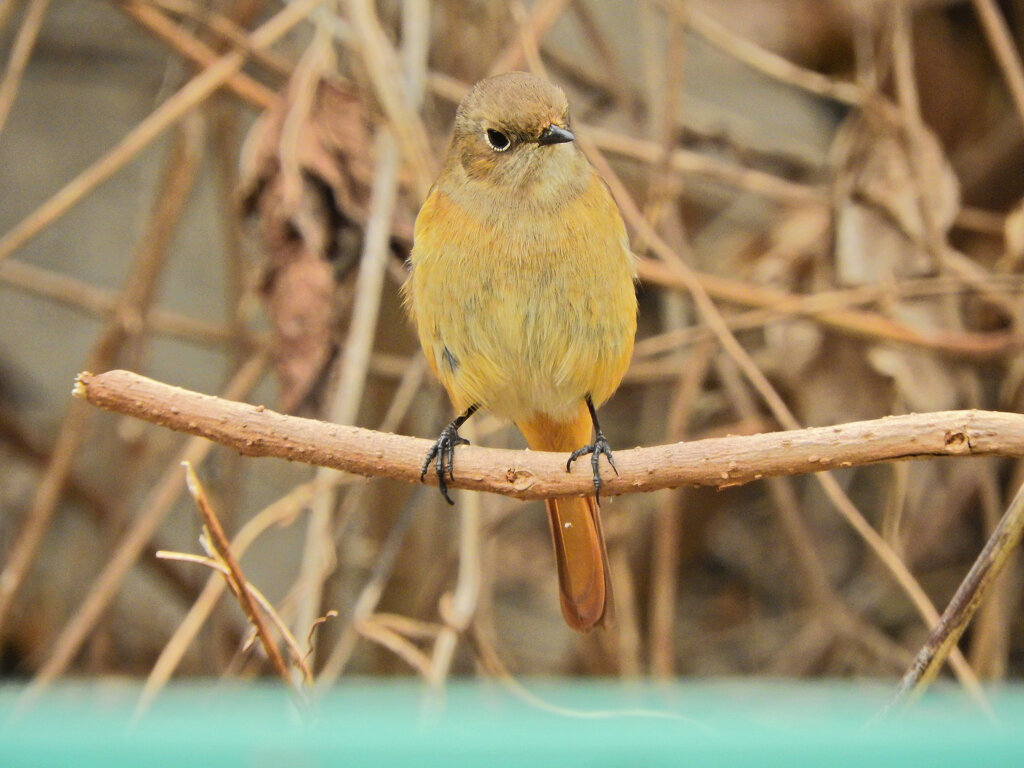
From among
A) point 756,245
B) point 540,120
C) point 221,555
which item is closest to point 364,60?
point 540,120

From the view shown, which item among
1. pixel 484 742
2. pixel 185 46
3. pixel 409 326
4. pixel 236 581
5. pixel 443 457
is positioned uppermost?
pixel 185 46

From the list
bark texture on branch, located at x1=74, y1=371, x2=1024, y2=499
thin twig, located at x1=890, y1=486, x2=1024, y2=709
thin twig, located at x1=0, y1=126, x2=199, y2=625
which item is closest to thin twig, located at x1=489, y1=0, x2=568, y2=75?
thin twig, located at x1=0, y1=126, x2=199, y2=625

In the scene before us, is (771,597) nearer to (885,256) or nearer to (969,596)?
(885,256)

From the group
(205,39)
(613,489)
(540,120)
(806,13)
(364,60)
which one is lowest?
(613,489)

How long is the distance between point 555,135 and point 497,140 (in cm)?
15

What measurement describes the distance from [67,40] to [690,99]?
8.34 ft

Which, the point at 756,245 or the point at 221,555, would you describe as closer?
the point at 221,555

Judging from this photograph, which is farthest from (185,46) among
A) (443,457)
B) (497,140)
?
(443,457)

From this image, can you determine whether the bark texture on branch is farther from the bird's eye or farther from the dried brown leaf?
the dried brown leaf

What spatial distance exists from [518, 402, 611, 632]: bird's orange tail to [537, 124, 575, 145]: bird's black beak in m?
0.59

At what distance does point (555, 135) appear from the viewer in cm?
219

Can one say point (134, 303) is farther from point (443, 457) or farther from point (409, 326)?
point (443, 457)

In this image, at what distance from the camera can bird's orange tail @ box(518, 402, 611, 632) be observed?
2.25m

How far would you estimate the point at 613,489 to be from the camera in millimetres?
1649
